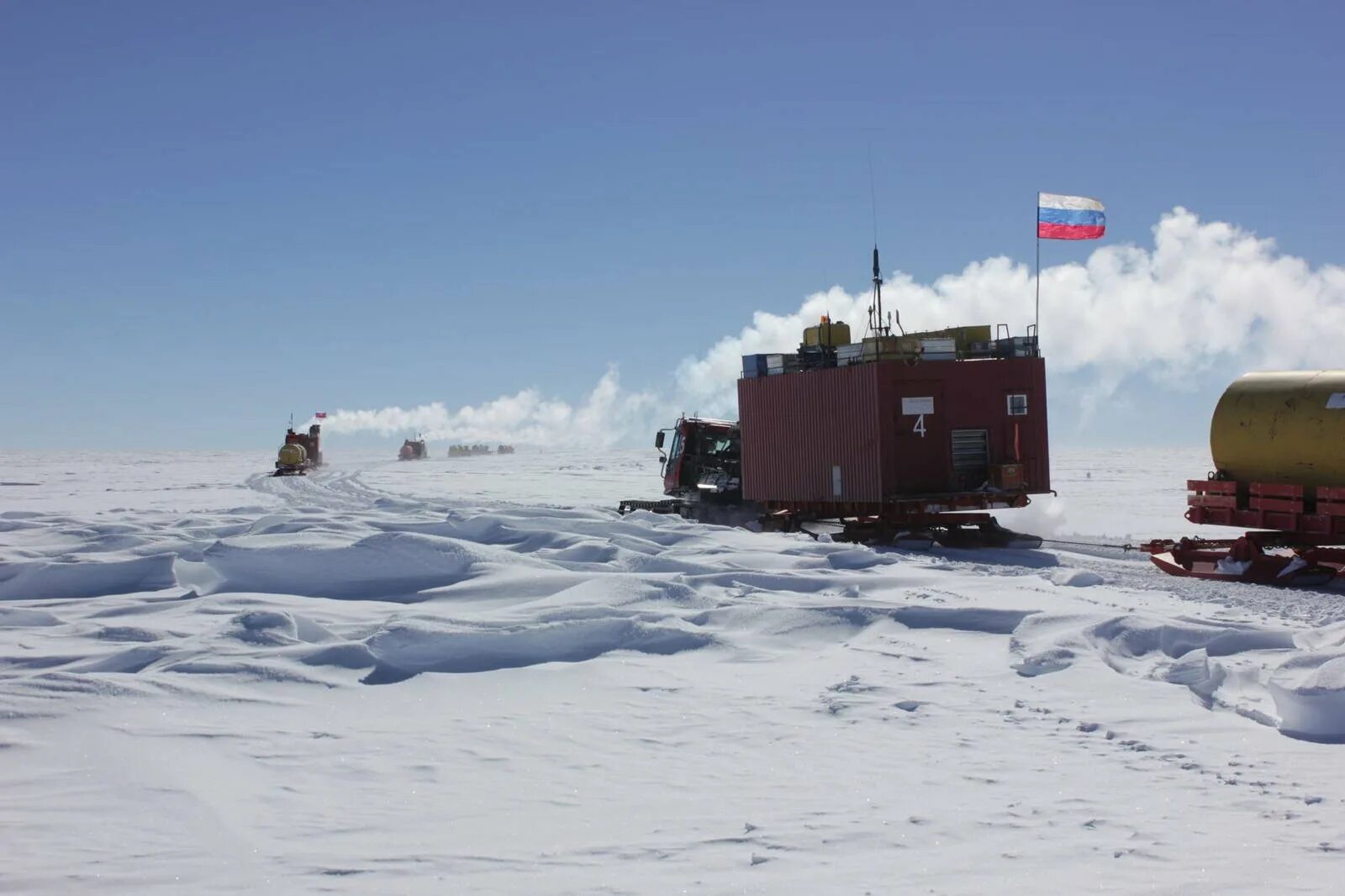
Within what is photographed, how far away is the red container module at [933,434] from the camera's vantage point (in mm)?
19812

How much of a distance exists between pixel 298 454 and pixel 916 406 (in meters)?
49.8

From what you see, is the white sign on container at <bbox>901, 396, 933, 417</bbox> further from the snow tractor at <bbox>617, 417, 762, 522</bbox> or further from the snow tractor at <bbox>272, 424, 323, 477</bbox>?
the snow tractor at <bbox>272, 424, 323, 477</bbox>

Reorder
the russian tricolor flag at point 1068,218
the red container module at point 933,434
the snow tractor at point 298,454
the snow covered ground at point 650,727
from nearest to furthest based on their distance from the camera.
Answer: the snow covered ground at point 650,727, the red container module at point 933,434, the russian tricolor flag at point 1068,218, the snow tractor at point 298,454

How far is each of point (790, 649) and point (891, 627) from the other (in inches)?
51.4

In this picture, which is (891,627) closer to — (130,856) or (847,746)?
(847,746)

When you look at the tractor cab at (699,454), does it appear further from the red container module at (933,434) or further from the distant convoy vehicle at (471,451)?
the distant convoy vehicle at (471,451)

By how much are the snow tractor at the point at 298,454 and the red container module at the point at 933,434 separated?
47.0 meters

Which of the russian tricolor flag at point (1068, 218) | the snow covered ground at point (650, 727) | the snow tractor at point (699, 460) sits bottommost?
the snow covered ground at point (650, 727)

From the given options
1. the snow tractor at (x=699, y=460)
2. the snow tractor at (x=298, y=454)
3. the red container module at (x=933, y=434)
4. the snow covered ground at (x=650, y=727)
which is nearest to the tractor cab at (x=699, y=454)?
the snow tractor at (x=699, y=460)

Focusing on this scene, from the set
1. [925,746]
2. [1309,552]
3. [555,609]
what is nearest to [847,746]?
[925,746]

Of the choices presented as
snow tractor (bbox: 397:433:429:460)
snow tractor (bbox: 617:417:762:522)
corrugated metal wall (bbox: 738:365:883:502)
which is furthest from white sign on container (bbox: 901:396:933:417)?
snow tractor (bbox: 397:433:429:460)

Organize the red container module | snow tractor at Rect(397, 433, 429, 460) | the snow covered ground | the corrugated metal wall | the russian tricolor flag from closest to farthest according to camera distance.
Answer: the snow covered ground < the red container module < the corrugated metal wall < the russian tricolor flag < snow tractor at Rect(397, 433, 429, 460)

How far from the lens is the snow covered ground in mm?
5316

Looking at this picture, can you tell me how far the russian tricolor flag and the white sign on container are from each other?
476cm
